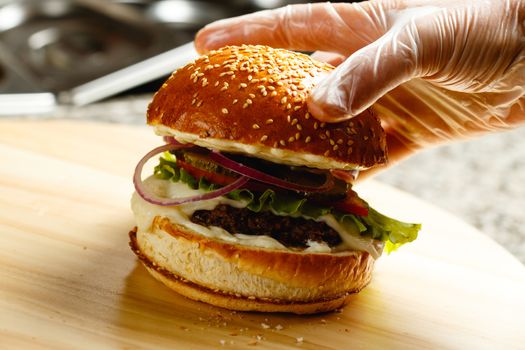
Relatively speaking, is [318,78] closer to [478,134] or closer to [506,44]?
[506,44]

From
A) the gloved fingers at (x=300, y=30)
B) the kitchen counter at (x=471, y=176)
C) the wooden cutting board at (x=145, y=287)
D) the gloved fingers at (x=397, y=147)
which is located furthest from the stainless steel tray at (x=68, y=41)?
the gloved fingers at (x=397, y=147)

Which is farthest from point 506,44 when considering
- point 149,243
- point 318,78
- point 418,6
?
point 149,243

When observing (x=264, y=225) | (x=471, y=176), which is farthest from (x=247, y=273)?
(x=471, y=176)

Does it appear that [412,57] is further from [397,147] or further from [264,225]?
[397,147]

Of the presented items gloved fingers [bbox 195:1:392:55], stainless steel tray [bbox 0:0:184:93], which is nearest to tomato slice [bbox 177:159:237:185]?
gloved fingers [bbox 195:1:392:55]

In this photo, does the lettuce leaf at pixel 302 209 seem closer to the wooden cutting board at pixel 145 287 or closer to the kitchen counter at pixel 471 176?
the wooden cutting board at pixel 145 287

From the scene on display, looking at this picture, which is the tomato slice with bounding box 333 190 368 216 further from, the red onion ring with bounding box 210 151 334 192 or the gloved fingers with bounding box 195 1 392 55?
the gloved fingers with bounding box 195 1 392 55
